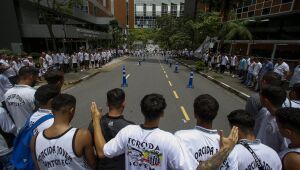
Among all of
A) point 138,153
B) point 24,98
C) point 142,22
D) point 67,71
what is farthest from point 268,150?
point 142,22

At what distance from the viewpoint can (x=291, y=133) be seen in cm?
278

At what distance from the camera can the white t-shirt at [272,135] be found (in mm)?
3617

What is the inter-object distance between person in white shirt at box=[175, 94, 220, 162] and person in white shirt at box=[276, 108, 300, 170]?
0.63 meters

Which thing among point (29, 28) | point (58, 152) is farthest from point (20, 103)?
point (29, 28)

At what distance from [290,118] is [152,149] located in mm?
1357

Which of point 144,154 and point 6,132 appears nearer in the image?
point 144,154

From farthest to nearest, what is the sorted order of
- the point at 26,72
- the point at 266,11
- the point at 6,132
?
the point at 266,11 → the point at 26,72 → the point at 6,132

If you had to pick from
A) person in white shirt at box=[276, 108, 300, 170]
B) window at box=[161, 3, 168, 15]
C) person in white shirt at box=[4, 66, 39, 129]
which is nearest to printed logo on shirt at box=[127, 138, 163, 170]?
person in white shirt at box=[276, 108, 300, 170]

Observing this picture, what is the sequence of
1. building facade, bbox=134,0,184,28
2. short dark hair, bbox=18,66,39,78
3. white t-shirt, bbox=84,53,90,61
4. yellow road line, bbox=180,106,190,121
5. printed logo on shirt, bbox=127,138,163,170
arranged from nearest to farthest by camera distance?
1. printed logo on shirt, bbox=127,138,163,170
2. short dark hair, bbox=18,66,39,78
3. yellow road line, bbox=180,106,190,121
4. white t-shirt, bbox=84,53,90,61
5. building facade, bbox=134,0,184,28

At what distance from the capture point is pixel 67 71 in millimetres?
23406

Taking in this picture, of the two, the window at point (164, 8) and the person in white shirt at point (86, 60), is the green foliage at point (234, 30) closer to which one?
the person in white shirt at point (86, 60)

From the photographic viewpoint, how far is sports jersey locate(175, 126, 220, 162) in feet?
9.36

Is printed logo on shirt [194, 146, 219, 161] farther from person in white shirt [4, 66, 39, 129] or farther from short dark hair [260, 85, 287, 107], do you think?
person in white shirt [4, 66, 39, 129]

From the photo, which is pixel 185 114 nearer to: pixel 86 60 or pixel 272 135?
pixel 272 135
